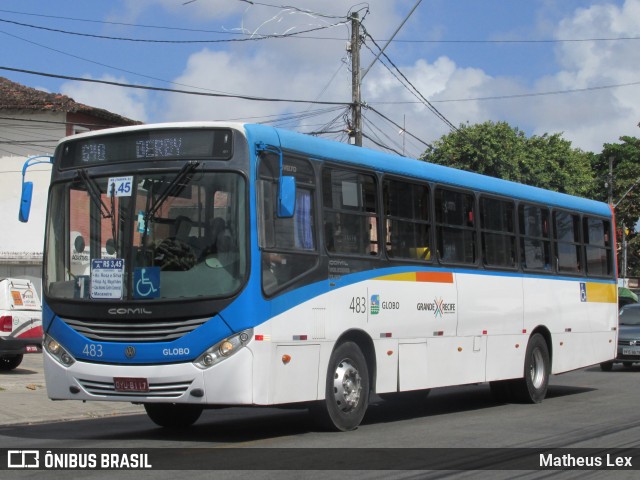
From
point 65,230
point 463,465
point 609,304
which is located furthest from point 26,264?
point 463,465

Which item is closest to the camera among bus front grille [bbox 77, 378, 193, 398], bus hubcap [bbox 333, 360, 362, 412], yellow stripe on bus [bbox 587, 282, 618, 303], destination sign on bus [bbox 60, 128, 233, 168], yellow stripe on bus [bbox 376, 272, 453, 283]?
bus front grille [bbox 77, 378, 193, 398]

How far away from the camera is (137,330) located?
9789 millimetres

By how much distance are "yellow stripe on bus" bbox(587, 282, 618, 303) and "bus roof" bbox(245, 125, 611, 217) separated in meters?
1.41

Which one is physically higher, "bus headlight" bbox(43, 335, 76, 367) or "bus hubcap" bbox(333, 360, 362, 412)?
"bus headlight" bbox(43, 335, 76, 367)

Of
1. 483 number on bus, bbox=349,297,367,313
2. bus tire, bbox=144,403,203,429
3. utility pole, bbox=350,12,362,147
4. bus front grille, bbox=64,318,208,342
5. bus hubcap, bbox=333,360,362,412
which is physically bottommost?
bus tire, bbox=144,403,203,429

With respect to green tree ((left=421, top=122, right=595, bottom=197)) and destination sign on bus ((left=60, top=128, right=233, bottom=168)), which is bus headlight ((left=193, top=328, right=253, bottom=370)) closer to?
destination sign on bus ((left=60, top=128, right=233, bottom=168))

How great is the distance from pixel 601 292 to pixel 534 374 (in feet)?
10.7

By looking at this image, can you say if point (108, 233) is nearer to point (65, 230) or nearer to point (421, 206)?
point (65, 230)

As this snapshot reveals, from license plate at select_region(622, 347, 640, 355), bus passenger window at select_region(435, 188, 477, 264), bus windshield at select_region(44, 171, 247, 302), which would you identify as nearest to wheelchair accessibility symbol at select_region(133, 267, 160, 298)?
bus windshield at select_region(44, 171, 247, 302)

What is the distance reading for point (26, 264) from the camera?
1138 inches

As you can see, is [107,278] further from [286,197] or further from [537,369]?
[537,369]

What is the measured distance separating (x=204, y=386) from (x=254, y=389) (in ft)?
1.60

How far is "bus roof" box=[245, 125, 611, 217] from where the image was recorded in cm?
1090

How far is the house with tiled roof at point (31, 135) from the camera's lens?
33.3 meters
